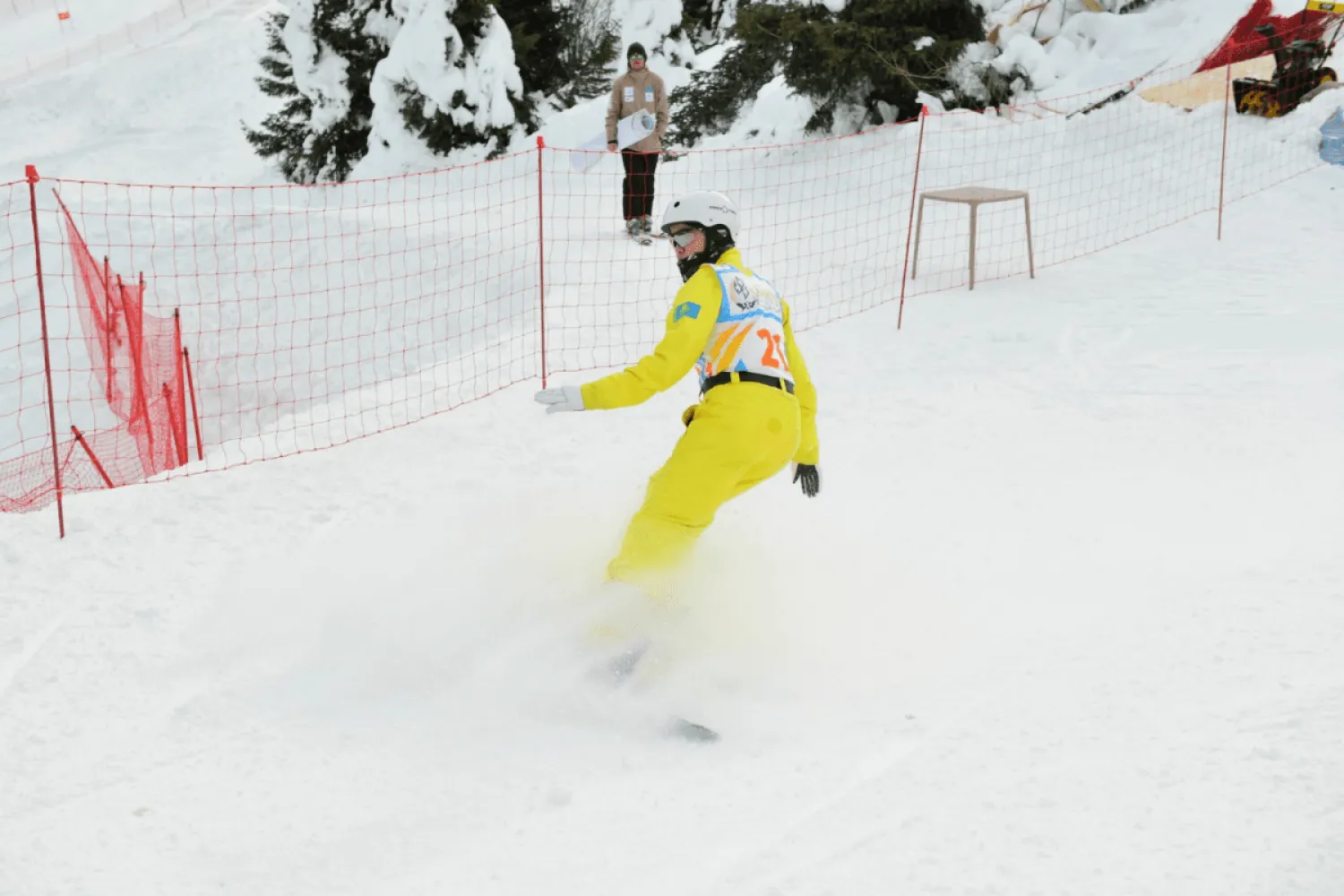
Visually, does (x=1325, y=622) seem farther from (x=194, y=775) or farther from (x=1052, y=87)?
(x=1052, y=87)

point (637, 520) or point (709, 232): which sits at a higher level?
point (709, 232)

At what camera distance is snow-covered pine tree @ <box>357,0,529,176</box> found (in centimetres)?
1461

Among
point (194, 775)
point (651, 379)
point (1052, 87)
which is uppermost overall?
point (1052, 87)

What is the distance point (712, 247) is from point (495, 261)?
710cm

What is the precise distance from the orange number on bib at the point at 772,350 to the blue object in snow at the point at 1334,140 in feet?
30.6

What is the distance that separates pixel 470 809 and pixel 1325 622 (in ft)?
10.4

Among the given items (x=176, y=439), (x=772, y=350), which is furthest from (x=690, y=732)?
(x=176, y=439)

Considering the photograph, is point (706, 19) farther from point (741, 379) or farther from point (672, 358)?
point (672, 358)

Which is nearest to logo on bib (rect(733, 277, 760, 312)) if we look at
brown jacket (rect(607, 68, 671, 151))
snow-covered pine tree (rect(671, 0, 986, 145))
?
brown jacket (rect(607, 68, 671, 151))

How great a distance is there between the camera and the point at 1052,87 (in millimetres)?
13484

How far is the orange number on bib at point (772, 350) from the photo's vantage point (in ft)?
13.8

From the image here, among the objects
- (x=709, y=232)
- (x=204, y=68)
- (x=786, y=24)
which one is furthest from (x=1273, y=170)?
(x=204, y=68)

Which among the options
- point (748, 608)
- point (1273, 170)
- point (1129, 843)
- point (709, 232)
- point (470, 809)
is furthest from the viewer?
point (1273, 170)

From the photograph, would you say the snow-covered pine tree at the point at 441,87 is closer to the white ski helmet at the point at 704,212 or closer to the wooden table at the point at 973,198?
the wooden table at the point at 973,198
